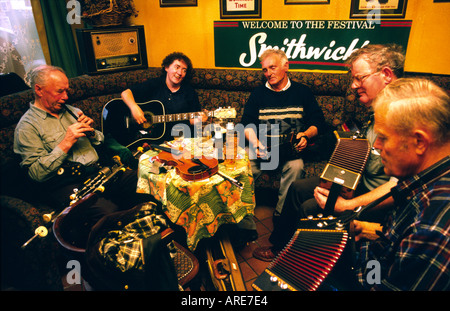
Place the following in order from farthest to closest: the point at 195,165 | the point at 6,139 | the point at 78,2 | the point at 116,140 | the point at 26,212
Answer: the point at 78,2 < the point at 116,140 < the point at 6,139 < the point at 195,165 < the point at 26,212

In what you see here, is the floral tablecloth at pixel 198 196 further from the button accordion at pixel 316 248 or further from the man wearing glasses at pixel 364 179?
the button accordion at pixel 316 248

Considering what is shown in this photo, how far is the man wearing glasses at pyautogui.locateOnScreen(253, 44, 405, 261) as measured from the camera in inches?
69.0

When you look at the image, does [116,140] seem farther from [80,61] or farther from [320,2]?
[320,2]

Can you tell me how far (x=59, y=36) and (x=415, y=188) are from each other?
3959mm

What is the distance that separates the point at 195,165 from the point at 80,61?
9.23 ft

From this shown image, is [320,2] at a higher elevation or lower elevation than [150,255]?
higher

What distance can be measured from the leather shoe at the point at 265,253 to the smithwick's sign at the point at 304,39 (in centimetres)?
228

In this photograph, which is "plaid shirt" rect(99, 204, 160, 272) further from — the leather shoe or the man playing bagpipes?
the leather shoe

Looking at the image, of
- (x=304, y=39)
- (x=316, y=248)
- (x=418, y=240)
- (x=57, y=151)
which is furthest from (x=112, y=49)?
(x=418, y=240)

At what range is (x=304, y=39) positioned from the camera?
3285 millimetres

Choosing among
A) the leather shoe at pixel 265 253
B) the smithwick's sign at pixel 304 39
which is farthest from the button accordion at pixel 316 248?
the smithwick's sign at pixel 304 39
